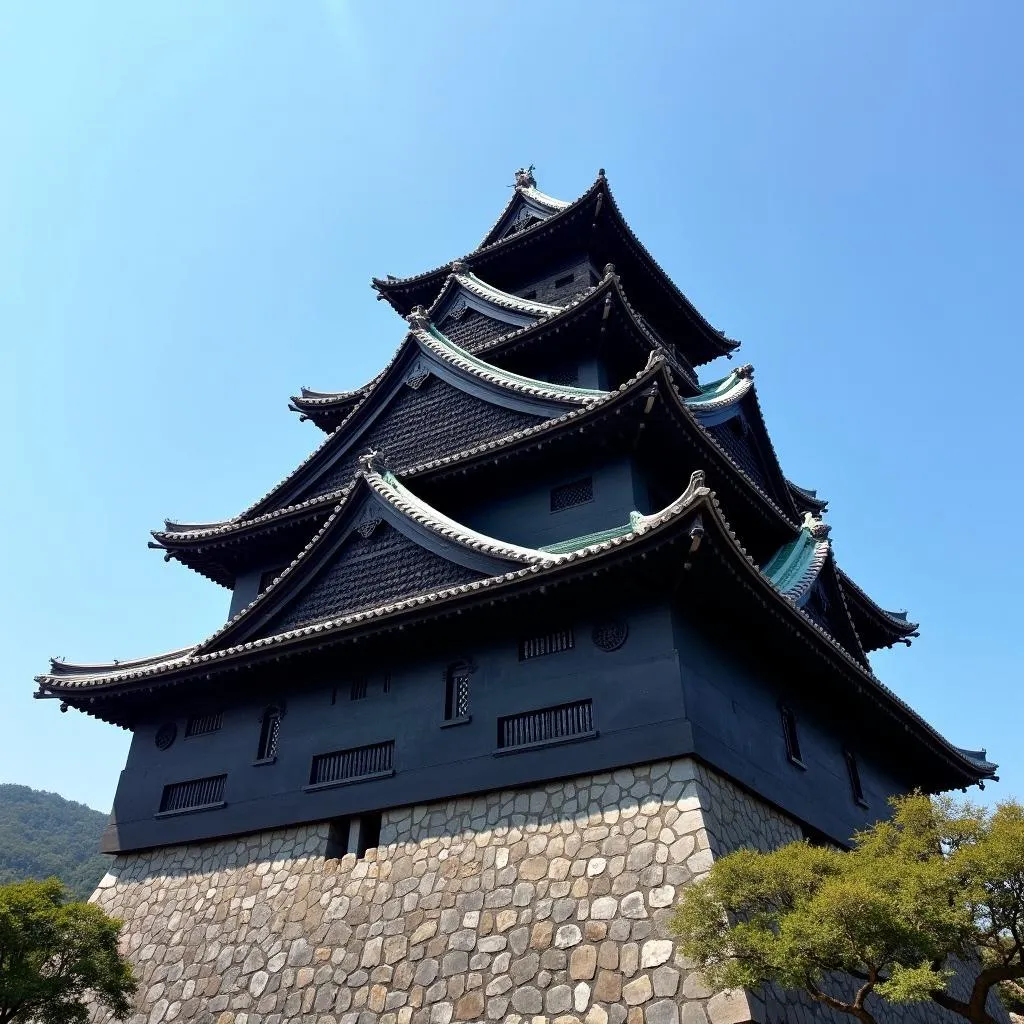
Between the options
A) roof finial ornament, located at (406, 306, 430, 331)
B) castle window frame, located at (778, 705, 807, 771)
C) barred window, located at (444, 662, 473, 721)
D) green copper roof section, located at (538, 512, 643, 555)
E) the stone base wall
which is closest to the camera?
the stone base wall

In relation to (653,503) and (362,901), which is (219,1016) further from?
(653,503)

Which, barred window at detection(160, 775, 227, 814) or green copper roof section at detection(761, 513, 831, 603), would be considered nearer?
barred window at detection(160, 775, 227, 814)

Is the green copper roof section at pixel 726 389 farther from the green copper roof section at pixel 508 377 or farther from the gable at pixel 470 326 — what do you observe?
the gable at pixel 470 326

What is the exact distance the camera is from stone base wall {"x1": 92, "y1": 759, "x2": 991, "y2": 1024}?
10.3 metres

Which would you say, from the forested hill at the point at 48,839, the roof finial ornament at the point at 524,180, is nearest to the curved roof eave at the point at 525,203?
the roof finial ornament at the point at 524,180

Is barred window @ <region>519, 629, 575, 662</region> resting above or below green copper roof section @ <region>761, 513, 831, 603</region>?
below

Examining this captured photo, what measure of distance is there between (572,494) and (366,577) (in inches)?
156

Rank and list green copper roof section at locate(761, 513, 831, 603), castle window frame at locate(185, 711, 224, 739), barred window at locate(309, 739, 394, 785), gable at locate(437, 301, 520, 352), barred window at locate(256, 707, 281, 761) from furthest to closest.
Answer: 1. gable at locate(437, 301, 520, 352)
2. green copper roof section at locate(761, 513, 831, 603)
3. castle window frame at locate(185, 711, 224, 739)
4. barred window at locate(256, 707, 281, 761)
5. barred window at locate(309, 739, 394, 785)

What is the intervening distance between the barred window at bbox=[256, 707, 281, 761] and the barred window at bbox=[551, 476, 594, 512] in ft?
19.7

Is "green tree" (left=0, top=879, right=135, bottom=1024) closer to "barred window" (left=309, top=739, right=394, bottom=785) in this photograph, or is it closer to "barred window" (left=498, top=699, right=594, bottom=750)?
"barred window" (left=309, top=739, right=394, bottom=785)

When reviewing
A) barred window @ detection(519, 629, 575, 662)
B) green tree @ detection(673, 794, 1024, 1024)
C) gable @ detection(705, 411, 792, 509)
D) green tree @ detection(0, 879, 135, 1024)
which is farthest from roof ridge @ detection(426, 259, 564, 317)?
green tree @ detection(0, 879, 135, 1024)

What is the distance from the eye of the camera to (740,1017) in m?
9.25

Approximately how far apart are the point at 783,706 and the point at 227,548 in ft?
39.9

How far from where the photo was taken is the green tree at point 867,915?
8.35 metres
